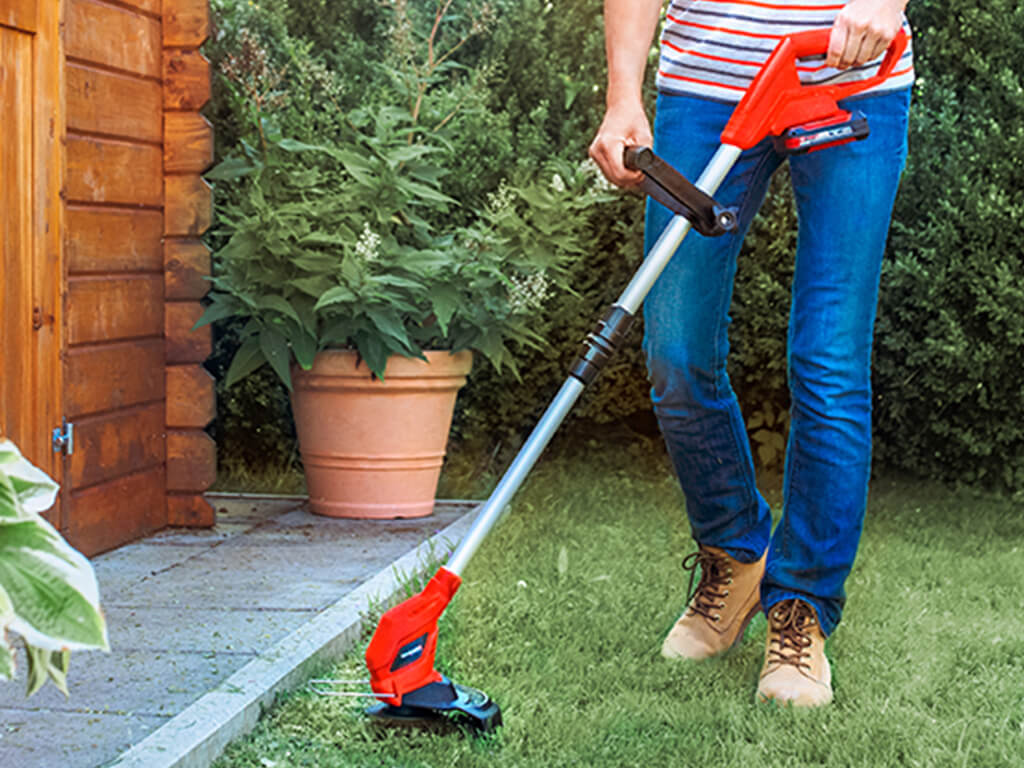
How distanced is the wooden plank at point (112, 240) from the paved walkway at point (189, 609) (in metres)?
0.68

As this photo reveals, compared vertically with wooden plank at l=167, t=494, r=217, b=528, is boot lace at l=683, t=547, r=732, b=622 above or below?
above

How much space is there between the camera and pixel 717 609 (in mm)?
2402

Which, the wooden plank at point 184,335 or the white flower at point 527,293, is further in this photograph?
the white flower at point 527,293

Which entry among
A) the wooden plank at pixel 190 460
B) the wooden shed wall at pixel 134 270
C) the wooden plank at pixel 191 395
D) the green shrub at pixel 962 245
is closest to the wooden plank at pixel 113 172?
the wooden shed wall at pixel 134 270

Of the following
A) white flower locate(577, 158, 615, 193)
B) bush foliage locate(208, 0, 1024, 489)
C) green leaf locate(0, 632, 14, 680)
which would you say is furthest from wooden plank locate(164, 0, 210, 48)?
green leaf locate(0, 632, 14, 680)

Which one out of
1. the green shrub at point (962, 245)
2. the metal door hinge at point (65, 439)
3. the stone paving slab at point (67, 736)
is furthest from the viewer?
the green shrub at point (962, 245)

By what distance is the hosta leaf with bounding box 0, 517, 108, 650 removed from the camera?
0.90 m

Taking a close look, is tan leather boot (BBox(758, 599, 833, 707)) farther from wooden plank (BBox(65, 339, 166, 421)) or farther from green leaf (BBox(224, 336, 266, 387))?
green leaf (BBox(224, 336, 266, 387))

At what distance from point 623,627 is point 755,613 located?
0.85 feet

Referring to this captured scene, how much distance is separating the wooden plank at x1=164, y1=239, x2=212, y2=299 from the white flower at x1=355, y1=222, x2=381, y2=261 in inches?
15.2

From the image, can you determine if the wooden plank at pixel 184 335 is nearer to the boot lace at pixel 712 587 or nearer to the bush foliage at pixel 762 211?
the bush foliage at pixel 762 211

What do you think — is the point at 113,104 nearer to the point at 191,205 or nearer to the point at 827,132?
the point at 191,205

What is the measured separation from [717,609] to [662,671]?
0.57 ft

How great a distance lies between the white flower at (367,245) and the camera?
11.3ft
